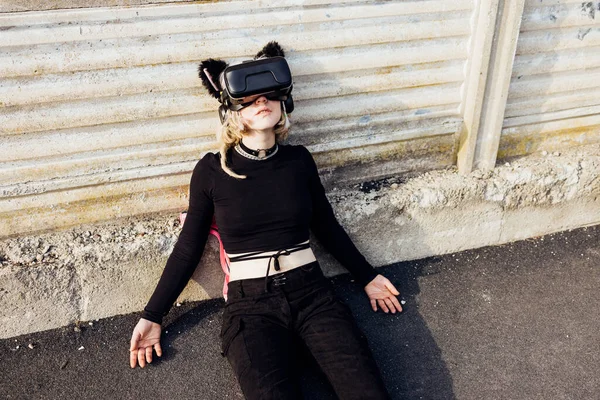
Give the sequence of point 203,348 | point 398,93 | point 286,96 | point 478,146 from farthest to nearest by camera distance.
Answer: point 478,146, point 398,93, point 203,348, point 286,96

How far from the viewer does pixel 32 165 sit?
3594mm

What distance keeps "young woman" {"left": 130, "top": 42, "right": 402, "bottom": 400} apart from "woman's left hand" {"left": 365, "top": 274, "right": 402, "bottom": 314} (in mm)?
481

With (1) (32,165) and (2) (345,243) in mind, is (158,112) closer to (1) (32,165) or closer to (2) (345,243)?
(1) (32,165)

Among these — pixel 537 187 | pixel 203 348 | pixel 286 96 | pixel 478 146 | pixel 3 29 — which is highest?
pixel 3 29

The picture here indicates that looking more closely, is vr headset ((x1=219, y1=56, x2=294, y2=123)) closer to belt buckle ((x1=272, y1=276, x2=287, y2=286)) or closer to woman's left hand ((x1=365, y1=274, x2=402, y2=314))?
belt buckle ((x1=272, y1=276, x2=287, y2=286))

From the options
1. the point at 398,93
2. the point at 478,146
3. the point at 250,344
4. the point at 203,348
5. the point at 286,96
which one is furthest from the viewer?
the point at 478,146

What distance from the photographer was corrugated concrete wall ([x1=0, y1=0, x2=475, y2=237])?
3.38m

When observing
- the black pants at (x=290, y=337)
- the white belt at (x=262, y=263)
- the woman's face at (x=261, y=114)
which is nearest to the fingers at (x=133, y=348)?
the black pants at (x=290, y=337)

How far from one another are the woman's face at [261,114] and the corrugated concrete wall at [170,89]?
16.8 inches

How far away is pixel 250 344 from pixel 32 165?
178 centimetres

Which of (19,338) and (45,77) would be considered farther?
(19,338)

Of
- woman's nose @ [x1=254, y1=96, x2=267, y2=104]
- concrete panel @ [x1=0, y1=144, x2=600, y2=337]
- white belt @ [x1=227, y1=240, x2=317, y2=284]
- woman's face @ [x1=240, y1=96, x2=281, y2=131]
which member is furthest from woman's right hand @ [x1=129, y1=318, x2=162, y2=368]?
woman's nose @ [x1=254, y1=96, x2=267, y2=104]

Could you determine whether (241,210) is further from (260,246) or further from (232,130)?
(232,130)

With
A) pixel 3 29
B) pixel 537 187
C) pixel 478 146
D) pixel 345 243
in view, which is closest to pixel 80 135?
pixel 3 29
